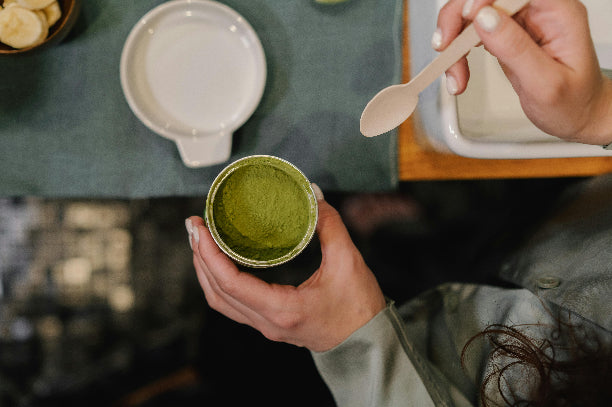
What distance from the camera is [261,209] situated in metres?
0.47

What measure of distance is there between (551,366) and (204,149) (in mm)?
535

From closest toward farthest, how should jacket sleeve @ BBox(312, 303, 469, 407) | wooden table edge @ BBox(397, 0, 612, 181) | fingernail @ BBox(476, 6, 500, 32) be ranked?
fingernail @ BBox(476, 6, 500, 32)
jacket sleeve @ BBox(312, 303, 469, 407)
wooden table edge @ BBox(397, 0, 612, 181)

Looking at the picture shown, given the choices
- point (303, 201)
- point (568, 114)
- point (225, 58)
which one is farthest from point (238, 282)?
point (568, 114)

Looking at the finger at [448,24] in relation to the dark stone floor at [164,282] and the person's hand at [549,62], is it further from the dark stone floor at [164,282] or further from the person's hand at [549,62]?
the dark stone floor at [164,282]

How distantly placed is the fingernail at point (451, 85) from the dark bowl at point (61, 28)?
0.52 m

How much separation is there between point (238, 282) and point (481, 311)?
392mm

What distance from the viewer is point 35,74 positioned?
2.05 ft

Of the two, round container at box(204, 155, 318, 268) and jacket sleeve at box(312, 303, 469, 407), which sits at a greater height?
round container at box(204, 155, 318, 268)

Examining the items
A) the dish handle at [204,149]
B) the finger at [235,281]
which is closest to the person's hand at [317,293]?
the finger at [235,281]

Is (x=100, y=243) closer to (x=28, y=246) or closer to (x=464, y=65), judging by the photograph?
(x=28, y=246)

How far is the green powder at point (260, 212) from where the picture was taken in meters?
0.47

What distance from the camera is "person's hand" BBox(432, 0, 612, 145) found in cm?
45

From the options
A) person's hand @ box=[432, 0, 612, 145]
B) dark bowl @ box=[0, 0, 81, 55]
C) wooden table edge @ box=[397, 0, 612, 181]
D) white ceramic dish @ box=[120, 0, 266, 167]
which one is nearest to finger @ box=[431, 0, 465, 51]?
person's hand @ box=[432, 0, 612, 145]

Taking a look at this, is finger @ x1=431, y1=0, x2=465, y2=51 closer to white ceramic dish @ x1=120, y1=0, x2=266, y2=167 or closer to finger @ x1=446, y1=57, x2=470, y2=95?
finger @ x1=446, y1=57, x2=470, y2=95
